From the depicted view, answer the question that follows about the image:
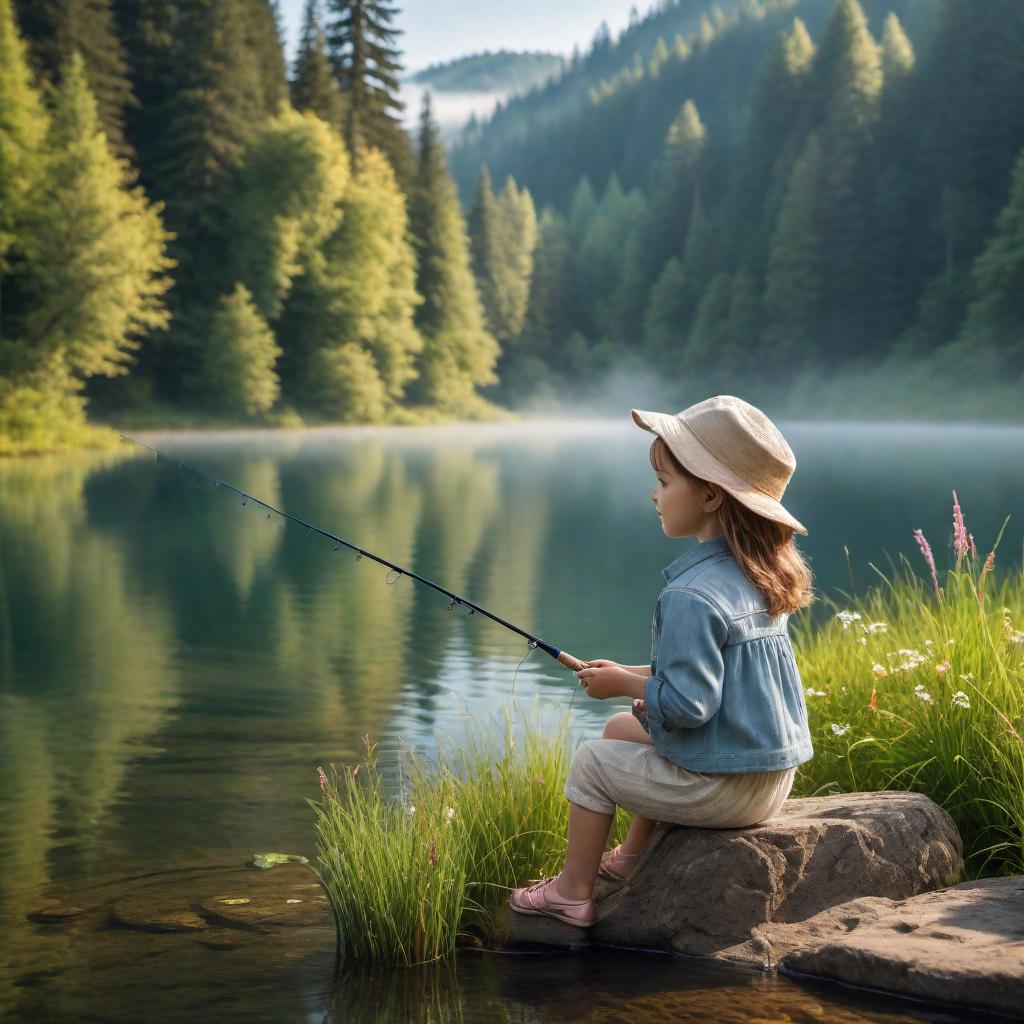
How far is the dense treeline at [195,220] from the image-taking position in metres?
34.2

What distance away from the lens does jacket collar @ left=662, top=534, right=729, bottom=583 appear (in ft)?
13.8

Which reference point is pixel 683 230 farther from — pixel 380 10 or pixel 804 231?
pixel 380 10

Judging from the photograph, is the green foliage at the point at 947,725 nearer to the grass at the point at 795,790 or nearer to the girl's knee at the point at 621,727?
the grass at the point at 795,790

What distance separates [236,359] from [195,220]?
233 inches

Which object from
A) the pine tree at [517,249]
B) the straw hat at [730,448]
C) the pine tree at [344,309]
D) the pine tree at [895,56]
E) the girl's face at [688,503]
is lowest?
the girl's face at [688,503]

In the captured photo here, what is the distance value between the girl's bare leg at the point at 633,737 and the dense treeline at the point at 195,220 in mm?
29293

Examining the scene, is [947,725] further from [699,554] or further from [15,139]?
[15,139]

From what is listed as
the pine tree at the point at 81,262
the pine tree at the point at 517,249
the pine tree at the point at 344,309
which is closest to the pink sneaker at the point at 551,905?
the pine tree at the point at 81,262

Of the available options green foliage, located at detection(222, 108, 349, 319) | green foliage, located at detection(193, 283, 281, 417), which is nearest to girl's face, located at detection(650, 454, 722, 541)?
green foliage, located at detection(193, 283, 281, 417)

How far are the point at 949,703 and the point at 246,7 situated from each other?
5047 centimetres

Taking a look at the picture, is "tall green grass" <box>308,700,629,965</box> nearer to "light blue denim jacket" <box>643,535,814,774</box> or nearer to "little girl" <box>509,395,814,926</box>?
"little girl" <box>509,395,814,926</box>

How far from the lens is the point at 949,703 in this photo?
16.8ft

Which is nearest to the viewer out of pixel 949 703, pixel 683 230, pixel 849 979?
pixel 849 979

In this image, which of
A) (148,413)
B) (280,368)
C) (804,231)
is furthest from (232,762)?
(804,231)
